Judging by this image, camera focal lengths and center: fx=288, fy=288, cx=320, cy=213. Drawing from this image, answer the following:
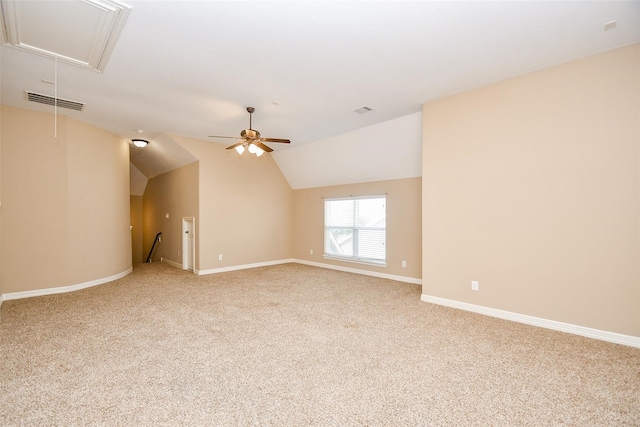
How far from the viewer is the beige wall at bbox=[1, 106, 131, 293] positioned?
4453 mm

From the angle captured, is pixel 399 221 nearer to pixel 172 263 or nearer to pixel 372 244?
pixel 372 244

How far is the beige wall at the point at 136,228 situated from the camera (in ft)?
30.1

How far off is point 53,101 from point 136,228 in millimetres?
5879

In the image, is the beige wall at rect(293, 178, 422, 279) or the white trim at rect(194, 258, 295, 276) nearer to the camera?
the beige wall at rect(293, 178, 422, 279)

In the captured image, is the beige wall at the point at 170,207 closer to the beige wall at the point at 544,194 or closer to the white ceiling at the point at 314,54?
the white ceiling at the point at 314,54

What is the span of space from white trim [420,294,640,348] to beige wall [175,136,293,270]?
14.9 ft

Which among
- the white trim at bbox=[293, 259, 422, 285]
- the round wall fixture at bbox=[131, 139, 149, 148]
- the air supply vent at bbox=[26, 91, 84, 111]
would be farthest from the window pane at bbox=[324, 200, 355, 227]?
the air supply vent at bbox=[26, 91, 84, 111]

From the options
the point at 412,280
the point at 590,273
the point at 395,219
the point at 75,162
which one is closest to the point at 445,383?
the point at 590,273

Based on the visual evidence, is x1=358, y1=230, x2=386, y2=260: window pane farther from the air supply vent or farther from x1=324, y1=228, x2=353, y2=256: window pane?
the air supply vent

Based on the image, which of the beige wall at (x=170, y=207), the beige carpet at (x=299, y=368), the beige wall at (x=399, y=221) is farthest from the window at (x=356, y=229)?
the beige wall at (x=170, y=207)

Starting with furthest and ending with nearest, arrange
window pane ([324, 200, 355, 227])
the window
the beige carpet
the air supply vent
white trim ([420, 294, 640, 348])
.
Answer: window pane ([324, 200, 355, 227])
the window
the air supply vent
white trim ([420, 294, 640, 348])
the beige carpet

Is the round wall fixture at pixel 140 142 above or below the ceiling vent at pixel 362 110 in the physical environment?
below

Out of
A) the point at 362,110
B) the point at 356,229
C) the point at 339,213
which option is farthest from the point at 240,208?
the point at 362,110

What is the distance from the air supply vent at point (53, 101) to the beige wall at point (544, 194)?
5299 millimetres
